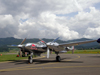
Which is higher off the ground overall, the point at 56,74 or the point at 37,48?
the point at 37,48

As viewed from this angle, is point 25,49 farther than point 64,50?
No

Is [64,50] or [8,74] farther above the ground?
[64,50]

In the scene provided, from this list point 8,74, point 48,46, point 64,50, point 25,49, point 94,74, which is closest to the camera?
point 94,74

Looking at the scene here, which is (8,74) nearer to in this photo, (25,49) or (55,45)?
(25,49)

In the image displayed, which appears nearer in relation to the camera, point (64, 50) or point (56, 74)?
point (56, 74)

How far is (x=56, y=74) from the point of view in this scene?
1019cm

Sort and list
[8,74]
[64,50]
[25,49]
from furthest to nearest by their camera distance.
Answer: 1. [64,50]
2. [25,49]
3. [8,74]

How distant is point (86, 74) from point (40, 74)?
4.20 m

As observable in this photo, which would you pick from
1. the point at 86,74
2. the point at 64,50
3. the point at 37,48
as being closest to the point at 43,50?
the point at 37,48

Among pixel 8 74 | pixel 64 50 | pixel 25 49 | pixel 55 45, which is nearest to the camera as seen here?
pixel 8 74

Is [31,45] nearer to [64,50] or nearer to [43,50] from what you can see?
[43,50]

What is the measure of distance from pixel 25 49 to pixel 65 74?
1027cm

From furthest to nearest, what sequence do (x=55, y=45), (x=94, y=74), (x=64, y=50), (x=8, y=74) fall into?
1. (x=64, y=50)
2. (x=55, y=45)
3. (x=8, y=74)
4. (x=94, y=74)

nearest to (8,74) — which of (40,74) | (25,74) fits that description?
(25,74)
